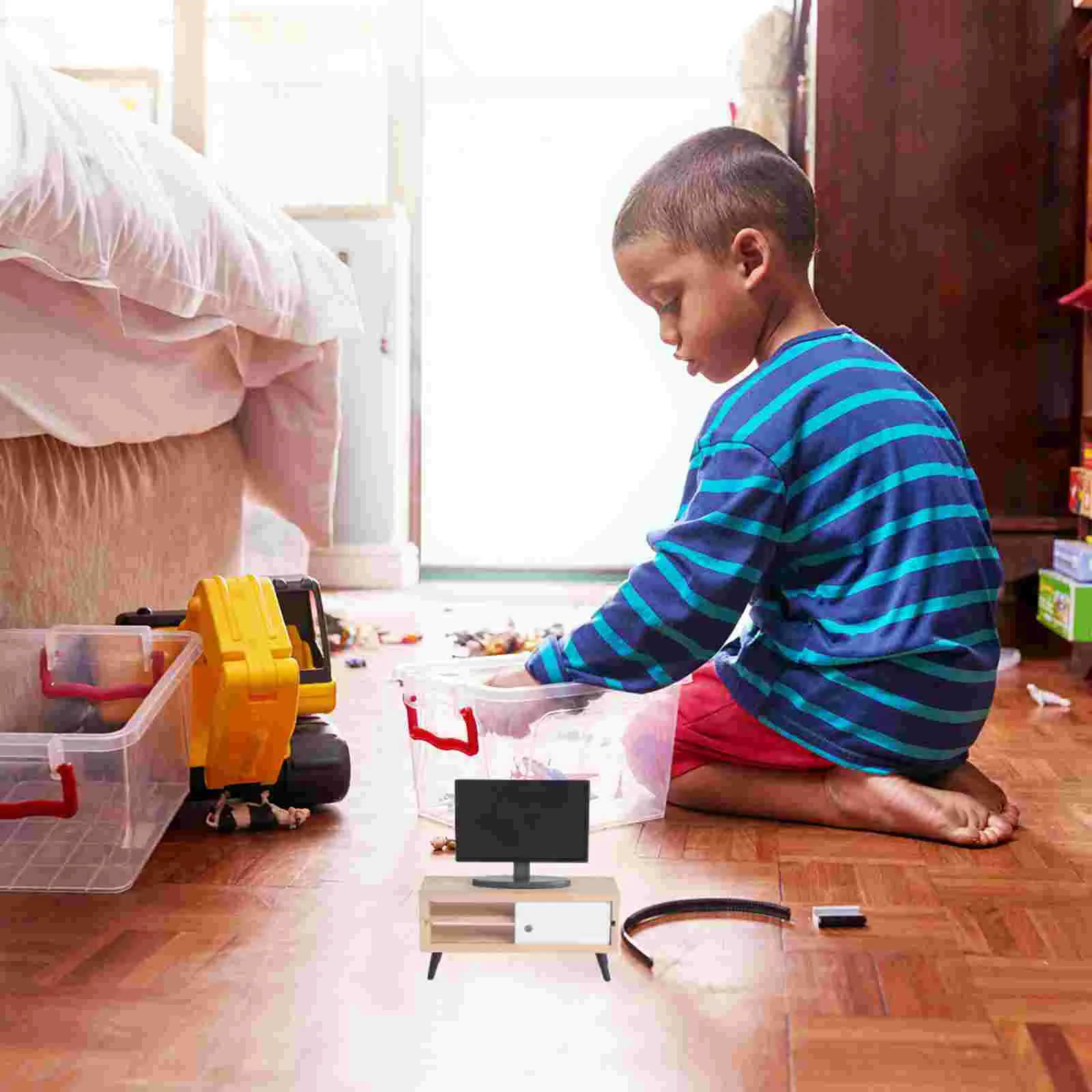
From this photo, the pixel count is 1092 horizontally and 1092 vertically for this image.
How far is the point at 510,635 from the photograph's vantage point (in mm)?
2328

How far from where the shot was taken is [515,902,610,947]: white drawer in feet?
2.23

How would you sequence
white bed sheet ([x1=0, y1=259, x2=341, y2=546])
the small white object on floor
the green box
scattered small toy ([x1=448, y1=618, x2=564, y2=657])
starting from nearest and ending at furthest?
white bed sheet ([x1=0, y1=259, x2=341, y2=546])
the small white object on floor
the green box
scattered small toy ([x1=448, y1=618, x2=564, y2=657])

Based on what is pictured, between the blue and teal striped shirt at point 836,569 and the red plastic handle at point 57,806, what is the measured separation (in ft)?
1.28

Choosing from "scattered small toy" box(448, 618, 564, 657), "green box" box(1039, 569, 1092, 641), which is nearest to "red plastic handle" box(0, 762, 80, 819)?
"scattered small toy" box(448, 618, 564, 657)

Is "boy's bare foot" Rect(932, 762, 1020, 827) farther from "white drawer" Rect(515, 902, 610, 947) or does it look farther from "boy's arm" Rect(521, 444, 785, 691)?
"white drawer" Rect(515, 902, 610, 947)

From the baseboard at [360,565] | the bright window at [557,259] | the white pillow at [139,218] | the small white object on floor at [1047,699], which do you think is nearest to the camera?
the white pillow at [139,218]

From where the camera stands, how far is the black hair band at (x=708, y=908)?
0.95m

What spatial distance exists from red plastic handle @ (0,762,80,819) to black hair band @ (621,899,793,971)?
16.4 inches

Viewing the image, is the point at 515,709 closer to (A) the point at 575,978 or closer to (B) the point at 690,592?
(B) the point at 690,592

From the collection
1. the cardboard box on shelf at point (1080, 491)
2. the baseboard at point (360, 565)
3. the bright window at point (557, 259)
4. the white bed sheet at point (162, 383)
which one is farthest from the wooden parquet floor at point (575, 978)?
the bright window at point (557, 259)

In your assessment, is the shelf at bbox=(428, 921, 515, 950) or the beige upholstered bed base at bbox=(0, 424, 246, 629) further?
the beige upholstered bed base at bbox=(0, 424, 246, 629)

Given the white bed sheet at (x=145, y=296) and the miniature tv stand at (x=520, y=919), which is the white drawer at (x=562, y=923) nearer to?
the miniature tv stand at (x=520, y=919)

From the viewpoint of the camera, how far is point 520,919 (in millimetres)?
680

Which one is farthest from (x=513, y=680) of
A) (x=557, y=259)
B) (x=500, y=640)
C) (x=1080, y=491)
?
(x=557, y=259)
